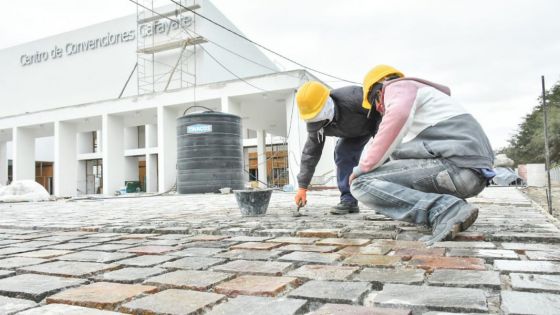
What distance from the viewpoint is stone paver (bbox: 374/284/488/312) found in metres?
1.20

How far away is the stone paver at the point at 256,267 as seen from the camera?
67.0 inches

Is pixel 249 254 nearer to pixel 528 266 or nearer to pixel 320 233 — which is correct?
pixel 320 233

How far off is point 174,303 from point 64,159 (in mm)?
19140

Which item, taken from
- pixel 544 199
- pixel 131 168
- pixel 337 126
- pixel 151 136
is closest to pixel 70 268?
pixel 337 126

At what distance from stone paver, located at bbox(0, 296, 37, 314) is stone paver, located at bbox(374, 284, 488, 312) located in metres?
1.08

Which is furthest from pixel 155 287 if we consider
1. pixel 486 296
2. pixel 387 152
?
pixel 387 152

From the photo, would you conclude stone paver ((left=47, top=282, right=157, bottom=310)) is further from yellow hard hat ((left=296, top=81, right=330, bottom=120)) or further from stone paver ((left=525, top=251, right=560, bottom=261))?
yellow hard hat ((left=296, top=81, right=330, bottom=120))

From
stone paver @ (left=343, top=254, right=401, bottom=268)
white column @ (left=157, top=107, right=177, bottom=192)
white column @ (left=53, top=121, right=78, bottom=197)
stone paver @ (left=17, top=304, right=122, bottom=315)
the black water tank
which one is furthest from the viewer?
white column @ (left=53, top=121, right=78, bottom=197)

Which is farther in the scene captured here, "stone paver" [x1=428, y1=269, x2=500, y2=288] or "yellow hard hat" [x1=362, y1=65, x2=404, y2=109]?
"yellow hard hat" [x1=362, y1=65, x2=404, y2=109]

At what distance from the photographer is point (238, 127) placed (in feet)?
37.5

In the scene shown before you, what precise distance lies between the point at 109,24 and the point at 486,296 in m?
24.7

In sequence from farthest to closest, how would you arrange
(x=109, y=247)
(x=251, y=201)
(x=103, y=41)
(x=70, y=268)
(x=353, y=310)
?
(x=103, y=41)
(x=251, y=201)
(x=109, y=247)
(x=70, y=268)
(x=353, y=310)

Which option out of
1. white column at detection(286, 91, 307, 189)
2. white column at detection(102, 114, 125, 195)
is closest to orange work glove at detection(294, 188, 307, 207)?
white column at detection(286, 91, 307, 189)

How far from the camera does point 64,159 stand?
1833 cm
